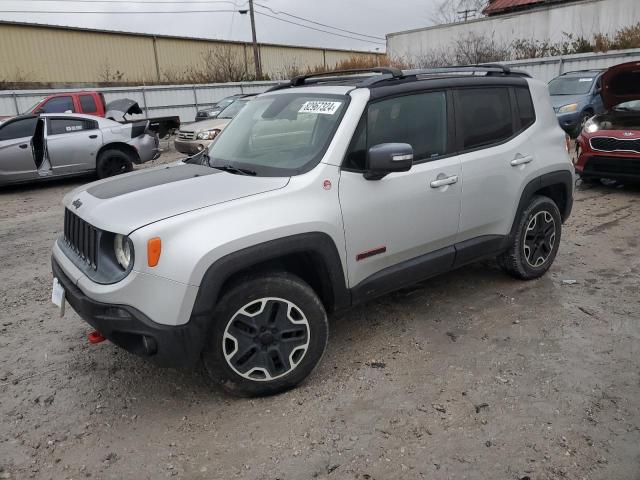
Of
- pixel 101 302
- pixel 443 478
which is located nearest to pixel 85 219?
pixel 101 302

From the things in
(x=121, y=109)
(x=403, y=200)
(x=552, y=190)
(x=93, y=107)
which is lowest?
(x=552, y=190)

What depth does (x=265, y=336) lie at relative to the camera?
10.3 feet

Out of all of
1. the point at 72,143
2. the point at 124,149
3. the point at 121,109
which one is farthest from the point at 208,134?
the point at 121,109

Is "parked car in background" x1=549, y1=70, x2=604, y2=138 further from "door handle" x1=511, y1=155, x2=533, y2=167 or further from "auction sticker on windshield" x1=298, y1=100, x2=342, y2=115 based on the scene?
"auction sticker on windshield" x1=298, y1=100, x2=342, y2=115

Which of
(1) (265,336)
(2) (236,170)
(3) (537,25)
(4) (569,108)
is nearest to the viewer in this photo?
(1) (265,336)

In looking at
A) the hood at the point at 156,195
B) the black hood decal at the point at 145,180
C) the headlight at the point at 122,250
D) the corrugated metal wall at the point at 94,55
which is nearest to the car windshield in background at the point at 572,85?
the black hood decal at the point at 145,180

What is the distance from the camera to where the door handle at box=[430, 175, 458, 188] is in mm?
3787

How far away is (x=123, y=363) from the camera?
370 centimetres

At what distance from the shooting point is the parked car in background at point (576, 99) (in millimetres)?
13250

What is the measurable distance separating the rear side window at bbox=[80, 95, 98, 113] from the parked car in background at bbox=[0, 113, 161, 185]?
421 centimetres

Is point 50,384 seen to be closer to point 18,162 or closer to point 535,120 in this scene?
point 535,120

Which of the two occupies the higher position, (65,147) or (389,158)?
(65,147)

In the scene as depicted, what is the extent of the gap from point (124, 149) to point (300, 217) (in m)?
A: 9.20

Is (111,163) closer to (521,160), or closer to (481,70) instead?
(481,70)
